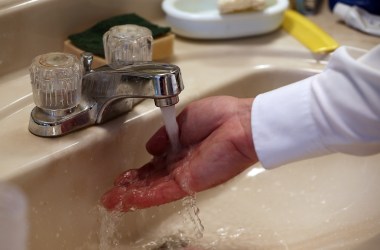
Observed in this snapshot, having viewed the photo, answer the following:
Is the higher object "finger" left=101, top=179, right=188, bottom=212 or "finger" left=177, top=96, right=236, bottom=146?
"finger" left=177, top=96, right=236, bottom=146

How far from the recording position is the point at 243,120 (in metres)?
0.52

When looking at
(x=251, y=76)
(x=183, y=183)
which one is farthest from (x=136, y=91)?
(x=251, y=76)

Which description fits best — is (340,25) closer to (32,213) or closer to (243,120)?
(243,120)

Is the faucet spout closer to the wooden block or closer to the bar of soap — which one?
the wooden block

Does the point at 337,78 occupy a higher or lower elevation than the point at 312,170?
higher

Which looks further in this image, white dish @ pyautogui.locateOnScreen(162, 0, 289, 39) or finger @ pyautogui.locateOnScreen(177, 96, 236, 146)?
white dish @ pyautogui.locateOnScreen(162, 0, 289, 39)

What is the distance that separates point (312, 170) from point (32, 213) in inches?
13.4

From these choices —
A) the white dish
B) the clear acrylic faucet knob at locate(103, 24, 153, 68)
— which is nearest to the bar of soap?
the white dish

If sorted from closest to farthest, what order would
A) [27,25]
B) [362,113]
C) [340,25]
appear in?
[362,113] → [27,25] → [340,25]

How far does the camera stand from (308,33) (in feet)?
2.43

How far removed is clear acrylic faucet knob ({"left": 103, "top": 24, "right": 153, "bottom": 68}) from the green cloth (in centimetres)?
6

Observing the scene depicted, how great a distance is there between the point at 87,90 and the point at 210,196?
8.4 inches

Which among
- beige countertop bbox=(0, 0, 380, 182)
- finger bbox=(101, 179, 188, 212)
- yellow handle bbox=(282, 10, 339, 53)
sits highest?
yellow handle bbox=(282, 10, 339, 53)

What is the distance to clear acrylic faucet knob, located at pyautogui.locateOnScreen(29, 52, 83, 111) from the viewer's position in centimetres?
49
